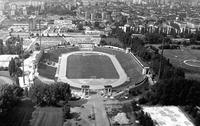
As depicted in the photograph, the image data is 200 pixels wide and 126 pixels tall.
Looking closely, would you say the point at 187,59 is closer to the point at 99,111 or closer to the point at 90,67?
the point at 90,67

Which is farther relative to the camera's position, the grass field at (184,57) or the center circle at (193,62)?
the center circle at (193,62)

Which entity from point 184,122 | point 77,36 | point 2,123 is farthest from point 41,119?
point 77,36

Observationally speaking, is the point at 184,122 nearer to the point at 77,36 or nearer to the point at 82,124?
the point at 82,124

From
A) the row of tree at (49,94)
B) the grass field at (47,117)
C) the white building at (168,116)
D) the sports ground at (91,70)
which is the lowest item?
the white building at (168,116)

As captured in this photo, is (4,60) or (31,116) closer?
(31,116)

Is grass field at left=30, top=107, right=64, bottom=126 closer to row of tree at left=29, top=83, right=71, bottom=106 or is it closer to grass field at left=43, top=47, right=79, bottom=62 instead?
row of tree at left=29, top=83, right=71, bottom=106

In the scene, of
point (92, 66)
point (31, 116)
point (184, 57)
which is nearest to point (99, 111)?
point (31, 116)

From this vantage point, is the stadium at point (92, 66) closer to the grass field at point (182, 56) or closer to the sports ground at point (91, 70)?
the sports ground at point (91, 70)

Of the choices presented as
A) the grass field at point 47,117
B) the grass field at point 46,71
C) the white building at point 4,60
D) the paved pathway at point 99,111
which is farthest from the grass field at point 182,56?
the white building at point 4,60
